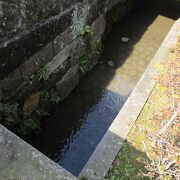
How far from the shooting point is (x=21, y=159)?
243cm

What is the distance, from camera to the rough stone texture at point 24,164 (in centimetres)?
234

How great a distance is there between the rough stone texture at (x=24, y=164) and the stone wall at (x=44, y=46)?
1.98 m

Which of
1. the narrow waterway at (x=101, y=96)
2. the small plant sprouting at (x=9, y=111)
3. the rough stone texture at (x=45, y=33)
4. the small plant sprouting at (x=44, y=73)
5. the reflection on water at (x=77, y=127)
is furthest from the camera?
the narrow waterway at (x=101, y=96)

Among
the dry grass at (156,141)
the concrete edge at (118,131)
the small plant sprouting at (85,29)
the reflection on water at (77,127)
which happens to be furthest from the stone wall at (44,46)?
the dry grass at (156,141)

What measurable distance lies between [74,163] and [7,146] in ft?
9.67

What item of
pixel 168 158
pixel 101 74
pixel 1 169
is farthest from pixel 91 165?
pixel 101 74

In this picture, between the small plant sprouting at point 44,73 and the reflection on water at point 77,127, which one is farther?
the reflection on water at point 77,127

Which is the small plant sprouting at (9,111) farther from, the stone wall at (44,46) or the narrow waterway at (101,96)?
the narrow waterway at (101,96)

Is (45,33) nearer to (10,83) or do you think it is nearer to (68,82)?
(10,83)

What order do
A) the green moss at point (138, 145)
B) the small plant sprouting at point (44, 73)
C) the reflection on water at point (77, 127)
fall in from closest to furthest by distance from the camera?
1. the green moss at point (138, 145)
2. the small plant sprouting at point (44, 73)
3. the reflection on water at point (77, 127)

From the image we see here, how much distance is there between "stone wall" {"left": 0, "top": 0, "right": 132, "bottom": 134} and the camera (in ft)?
13.8

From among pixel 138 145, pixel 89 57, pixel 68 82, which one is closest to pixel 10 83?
pixel 68 82

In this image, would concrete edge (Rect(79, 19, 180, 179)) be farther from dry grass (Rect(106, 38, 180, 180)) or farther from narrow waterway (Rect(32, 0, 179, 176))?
narrow waterway (Rect(32, 0, 179, 176))

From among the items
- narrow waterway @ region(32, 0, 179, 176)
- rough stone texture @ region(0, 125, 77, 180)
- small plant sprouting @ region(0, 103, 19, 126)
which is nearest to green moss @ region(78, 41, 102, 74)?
narrow waterway @ region(32, 0, 179, 176)
